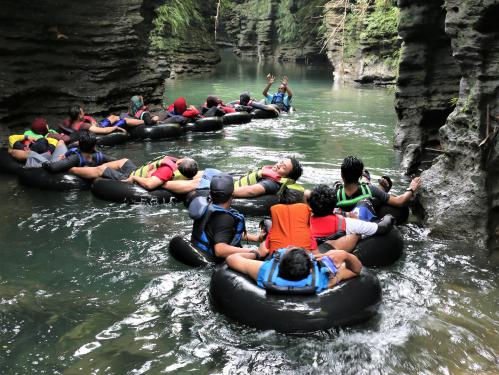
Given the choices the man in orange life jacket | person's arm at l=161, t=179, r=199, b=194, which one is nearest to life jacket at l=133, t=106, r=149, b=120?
the man in orange life jacket

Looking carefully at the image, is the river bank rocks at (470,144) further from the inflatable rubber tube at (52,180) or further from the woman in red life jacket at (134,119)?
the woman in red life jacket at (134,119)

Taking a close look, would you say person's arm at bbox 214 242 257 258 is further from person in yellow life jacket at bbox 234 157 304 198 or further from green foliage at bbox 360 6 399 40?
green foliage at bbox 360 6 399 40

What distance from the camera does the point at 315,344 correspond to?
457 centimetres

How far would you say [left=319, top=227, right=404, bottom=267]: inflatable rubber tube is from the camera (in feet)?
19.7

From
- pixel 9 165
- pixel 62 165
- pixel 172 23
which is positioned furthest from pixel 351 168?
pixel 172 23

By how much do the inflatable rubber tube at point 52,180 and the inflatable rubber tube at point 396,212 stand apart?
4.97 metres

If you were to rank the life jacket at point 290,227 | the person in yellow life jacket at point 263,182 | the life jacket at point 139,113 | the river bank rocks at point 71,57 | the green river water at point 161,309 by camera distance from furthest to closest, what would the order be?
the life jacket at point 139,113 → the river bank rocks at point 71,57 → the person in yellow life jacket at point 263,182 → the life jacket at point 290,227 → the green river water at point 161,309

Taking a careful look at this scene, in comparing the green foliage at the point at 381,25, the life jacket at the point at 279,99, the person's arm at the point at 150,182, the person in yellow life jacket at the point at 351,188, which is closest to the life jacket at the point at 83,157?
the person's arm at the point at 150,182

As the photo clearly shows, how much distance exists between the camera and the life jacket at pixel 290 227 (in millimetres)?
5066

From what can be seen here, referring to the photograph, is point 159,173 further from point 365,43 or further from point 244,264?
point 365,43

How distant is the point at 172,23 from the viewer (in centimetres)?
2917

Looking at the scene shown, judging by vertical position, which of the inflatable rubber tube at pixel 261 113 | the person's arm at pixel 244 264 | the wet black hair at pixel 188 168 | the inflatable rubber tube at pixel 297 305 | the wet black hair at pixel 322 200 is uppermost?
the wet black hair at pixel 322 200

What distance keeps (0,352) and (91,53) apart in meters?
11.1

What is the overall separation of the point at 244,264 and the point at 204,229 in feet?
3.34
